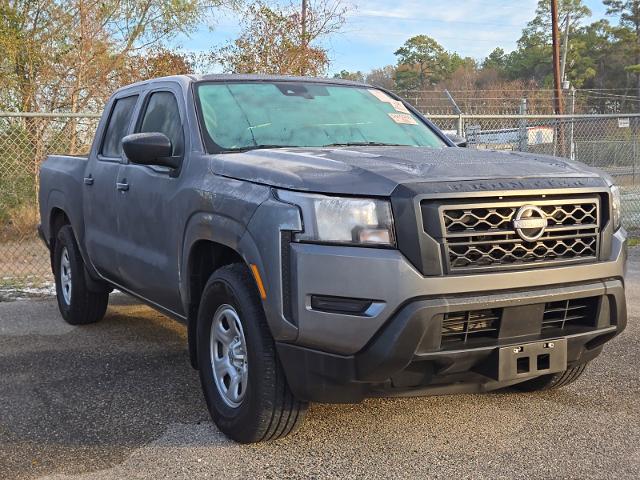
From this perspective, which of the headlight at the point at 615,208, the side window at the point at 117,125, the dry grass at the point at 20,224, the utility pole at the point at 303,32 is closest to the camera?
the headlight at the point at 615,208

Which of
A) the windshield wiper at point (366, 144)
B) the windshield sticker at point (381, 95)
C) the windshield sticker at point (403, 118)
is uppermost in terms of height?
the windshield sticker at point (381, 95)

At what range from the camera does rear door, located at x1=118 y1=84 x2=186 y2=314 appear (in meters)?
4.31

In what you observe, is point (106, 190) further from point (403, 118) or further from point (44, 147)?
point (44, 147)

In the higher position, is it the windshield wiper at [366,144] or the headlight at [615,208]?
the windshield wiper at [366,144]

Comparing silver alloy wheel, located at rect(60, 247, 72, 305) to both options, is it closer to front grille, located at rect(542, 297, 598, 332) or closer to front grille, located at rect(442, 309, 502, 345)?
front grille, located at rect(442, 309, 502, 345)

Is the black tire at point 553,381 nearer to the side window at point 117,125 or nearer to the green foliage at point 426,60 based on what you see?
the side window at point 117,125

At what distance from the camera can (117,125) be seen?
566 cm

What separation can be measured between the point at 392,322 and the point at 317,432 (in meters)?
1.02

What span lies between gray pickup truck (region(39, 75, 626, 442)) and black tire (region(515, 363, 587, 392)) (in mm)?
14

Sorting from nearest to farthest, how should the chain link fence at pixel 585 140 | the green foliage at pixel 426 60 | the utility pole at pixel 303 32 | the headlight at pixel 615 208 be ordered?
the headlight at pixel 615 208 → the chain link fence at pixel 585 140 → the utility pole at pixel 303 32 → the green foliage at pixel 426 60

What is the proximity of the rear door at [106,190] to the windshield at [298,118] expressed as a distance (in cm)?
106

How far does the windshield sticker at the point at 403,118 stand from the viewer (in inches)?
193

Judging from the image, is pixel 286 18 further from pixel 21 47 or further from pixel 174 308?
pixel 174 308

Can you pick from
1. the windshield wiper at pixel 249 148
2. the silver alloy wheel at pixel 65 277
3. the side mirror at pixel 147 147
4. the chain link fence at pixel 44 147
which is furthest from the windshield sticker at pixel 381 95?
the chain link fence at pixel 44 147
